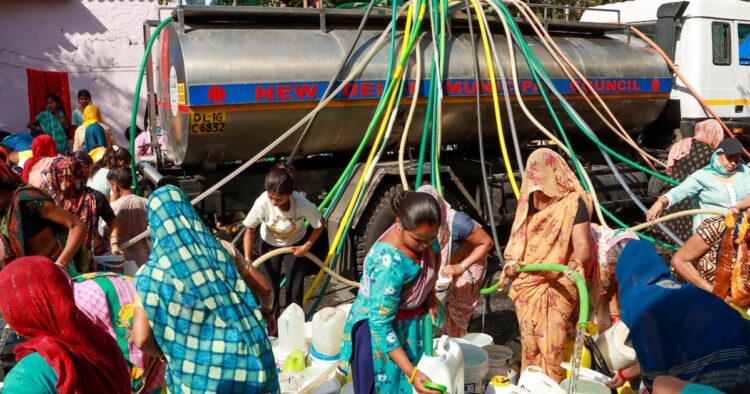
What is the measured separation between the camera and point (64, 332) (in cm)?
204

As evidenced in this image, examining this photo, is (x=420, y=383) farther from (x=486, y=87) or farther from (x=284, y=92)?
(x=486, y=87)

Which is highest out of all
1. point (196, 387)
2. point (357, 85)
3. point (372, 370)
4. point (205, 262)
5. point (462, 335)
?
point (357, 85)

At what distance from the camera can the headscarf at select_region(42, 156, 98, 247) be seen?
4.28 m

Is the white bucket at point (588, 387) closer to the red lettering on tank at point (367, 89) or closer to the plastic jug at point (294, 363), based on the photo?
the plastic jug at point (294, 363)

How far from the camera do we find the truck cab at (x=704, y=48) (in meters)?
7.59

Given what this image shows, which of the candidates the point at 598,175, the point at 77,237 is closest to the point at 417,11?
the point at 598,175

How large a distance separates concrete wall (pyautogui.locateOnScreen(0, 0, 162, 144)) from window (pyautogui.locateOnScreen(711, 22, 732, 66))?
8030 millimetres

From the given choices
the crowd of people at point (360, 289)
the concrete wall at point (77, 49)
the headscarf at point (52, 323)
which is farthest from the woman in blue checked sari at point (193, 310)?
the concrete wall at point (77, 49)

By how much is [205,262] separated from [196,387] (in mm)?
417

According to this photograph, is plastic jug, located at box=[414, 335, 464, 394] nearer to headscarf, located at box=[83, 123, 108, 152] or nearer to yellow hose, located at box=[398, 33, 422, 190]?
yellow hose, located at box=[398, 33, 422, 190]

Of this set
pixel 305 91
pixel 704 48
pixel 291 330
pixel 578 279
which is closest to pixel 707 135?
pixel 704 48

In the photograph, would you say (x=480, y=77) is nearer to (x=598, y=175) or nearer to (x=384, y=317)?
(x=598, y=175)

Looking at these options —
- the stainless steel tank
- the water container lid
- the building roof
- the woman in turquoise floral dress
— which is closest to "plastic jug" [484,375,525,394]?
the water container lid

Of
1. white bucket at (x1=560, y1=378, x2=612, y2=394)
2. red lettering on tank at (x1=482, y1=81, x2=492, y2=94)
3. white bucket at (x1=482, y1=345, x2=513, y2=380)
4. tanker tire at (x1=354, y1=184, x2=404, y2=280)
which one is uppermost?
red lettering on tank at (x1=482, y1=81, x2=492, y2=94)
